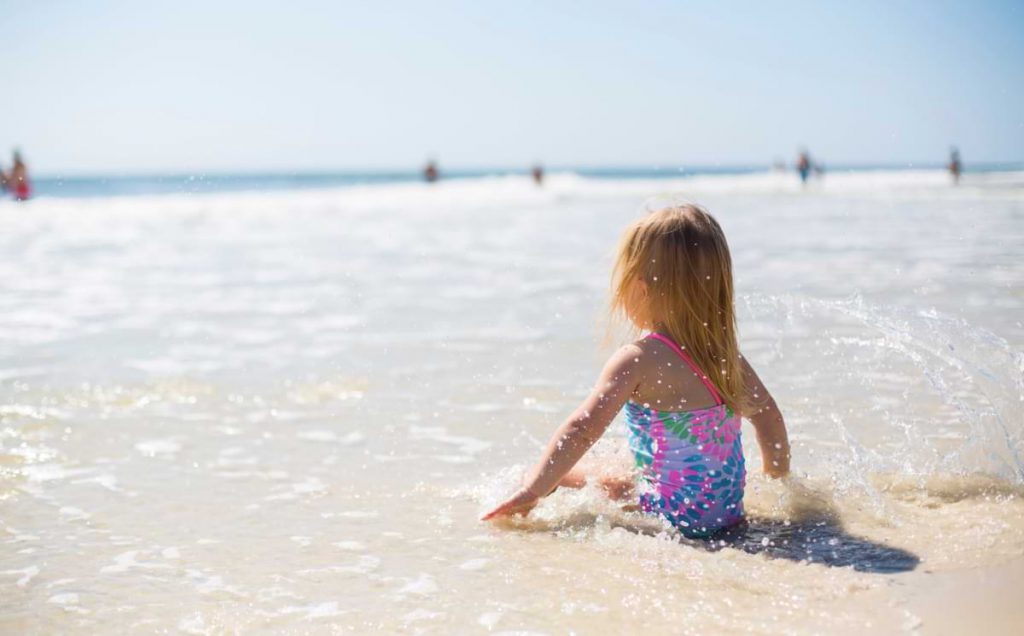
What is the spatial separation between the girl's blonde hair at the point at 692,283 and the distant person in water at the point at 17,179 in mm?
25362

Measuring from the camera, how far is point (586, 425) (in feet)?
9.59

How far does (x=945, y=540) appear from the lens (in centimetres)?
284

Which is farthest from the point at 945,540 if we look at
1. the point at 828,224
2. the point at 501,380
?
the point at 828,224

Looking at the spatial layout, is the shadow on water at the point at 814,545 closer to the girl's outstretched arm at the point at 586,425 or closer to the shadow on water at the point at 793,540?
the shadow on water at the point at 793,540

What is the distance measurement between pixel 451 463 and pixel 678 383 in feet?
4.62

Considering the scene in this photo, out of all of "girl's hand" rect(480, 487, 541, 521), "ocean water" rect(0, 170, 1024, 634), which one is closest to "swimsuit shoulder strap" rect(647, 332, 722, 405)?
"ocean water" rect(0, 170, 1024, 634)

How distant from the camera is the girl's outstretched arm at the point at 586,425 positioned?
114 inches

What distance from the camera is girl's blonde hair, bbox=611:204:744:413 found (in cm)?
296

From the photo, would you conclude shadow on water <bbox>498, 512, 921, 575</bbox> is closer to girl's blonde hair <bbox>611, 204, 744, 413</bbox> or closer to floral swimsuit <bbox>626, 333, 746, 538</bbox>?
floral swimsuit <bbox>626, 333, 746, 538</bbox>

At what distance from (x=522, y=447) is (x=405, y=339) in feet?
8.73

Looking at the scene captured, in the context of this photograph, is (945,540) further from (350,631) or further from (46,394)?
(46,394)

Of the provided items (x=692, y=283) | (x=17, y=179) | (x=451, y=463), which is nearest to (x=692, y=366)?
(x=692, y=283)

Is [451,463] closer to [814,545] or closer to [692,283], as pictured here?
[692,283]

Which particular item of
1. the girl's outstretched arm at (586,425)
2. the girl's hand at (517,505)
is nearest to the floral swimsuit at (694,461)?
the girl's outstretched arm at (586,425)
